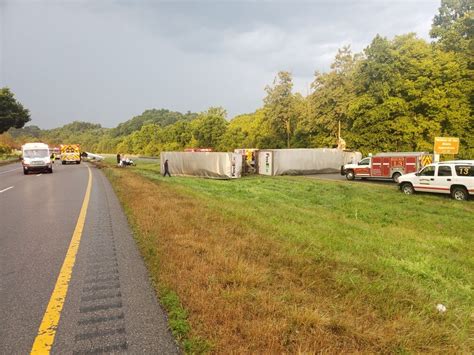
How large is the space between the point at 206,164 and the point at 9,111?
37.4 m

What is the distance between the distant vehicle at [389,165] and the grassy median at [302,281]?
49.9ft

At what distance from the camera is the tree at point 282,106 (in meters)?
58.2

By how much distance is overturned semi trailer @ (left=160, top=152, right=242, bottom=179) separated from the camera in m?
29.8

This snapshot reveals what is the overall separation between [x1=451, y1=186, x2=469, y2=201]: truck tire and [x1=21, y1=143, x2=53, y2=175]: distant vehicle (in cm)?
2696

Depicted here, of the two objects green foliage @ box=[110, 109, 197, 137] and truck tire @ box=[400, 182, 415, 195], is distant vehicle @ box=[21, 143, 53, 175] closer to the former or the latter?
truck tire @ box=[400, 182, 415, 195]

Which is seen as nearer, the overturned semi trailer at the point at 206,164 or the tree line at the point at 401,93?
the overturned semi trailer at the point at 206,164

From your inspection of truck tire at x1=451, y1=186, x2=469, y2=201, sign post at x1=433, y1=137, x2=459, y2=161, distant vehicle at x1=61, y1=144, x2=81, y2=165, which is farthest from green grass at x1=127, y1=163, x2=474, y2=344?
distant vehicle at x1=61, y1=144, x2=81, y2=165

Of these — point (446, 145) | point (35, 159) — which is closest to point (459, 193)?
point (446, 145)

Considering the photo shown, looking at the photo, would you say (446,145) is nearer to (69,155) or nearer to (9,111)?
(69,155)

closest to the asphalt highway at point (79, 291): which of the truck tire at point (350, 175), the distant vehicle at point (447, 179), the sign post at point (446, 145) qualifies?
the distant vehicle at point (447, 179)

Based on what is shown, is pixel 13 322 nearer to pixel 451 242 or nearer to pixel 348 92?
pixel 451 242

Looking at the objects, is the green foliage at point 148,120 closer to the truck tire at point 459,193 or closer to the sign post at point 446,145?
the sign post at point 446,145

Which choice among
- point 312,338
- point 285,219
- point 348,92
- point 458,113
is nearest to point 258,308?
point 312,338

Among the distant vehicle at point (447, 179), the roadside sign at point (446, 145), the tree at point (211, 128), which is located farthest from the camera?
the tree at point (211, 128)
